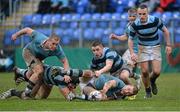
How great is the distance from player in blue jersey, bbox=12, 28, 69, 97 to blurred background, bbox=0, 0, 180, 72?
1195cm

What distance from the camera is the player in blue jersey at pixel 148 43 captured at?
1839 centimetres

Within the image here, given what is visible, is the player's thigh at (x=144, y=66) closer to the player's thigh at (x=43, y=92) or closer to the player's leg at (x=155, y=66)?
the player's leg at (x=155, y=66)

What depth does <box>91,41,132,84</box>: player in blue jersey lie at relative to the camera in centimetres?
1727

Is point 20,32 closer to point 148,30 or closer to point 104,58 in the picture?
point 104,58

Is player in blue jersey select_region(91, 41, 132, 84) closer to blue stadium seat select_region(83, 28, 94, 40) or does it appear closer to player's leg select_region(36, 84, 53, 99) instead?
player's leg select_region(36, 84, 53, 99)

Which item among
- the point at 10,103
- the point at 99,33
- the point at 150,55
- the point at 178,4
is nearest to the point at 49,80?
the point at 10,103

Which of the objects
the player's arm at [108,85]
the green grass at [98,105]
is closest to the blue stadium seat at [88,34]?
the green grass at [98,105]

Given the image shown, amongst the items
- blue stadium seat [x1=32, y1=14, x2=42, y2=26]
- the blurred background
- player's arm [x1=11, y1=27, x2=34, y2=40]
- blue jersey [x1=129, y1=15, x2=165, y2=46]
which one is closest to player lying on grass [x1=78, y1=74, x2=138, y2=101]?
blue jersey [x1=129, y1=15, x2=165, y2=46]

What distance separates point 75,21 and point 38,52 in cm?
1338

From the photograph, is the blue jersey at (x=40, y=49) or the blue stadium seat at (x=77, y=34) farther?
the blue stadium seat at (x=77, y=34)

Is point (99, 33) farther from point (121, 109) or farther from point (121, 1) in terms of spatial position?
point (121, 109)

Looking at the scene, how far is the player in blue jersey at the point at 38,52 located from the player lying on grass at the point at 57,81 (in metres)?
0.16

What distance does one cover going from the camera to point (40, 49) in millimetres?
18062

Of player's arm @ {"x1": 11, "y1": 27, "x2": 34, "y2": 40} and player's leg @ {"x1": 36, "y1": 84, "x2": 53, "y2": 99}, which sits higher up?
player's arm @ {"x1": 11, "y1": 27, "x2": 34, "y2": 40}
